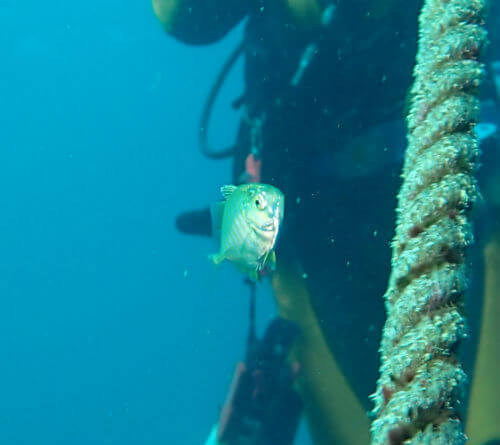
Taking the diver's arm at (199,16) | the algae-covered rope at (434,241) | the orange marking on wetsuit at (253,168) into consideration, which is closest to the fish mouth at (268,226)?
the algae-covered rope at (434,241)

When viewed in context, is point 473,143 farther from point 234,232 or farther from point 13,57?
point 13,57

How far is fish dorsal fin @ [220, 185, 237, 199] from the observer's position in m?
1.73

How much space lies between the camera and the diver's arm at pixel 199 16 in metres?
3.34

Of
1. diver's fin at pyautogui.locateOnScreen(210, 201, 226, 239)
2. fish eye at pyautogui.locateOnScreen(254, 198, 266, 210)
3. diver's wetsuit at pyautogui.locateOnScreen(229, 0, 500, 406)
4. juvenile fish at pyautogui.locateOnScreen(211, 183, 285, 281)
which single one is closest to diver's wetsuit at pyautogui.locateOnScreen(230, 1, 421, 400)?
diver's wetsuit at pyautogui.locateOnScreen(229, 0, 500, 406)

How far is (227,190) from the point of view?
1763mm

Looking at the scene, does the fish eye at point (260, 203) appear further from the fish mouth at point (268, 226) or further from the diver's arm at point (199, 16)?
the diver's arm at point (199, 16)

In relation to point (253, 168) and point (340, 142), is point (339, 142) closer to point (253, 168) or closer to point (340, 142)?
point (340, 142)

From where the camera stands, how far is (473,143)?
2.88ft

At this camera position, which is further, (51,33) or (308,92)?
(51,33)

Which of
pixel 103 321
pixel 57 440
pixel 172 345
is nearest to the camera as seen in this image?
pixel 57 440

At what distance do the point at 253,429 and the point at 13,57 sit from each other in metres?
55.6

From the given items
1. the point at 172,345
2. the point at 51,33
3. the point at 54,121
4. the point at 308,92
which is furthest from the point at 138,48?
the point at 308,92

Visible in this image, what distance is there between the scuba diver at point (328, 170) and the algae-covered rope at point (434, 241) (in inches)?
81.4

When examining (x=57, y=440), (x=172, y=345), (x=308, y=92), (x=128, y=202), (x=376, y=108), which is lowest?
(x=57, y=440)
